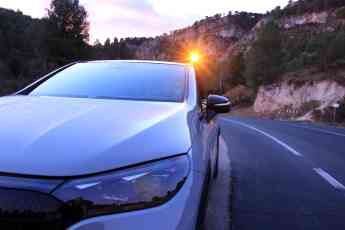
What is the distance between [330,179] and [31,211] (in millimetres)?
6328

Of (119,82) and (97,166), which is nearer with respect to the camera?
(97,166)

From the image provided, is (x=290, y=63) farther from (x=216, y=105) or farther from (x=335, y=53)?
(x=216, y=105)

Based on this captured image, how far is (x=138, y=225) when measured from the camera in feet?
7.54

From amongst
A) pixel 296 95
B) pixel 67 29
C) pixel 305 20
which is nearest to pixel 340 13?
pixel 305 20

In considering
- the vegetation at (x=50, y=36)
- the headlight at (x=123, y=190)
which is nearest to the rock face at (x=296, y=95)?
the vegetation at (x=50, y=36)

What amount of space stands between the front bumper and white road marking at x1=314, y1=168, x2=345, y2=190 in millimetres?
5050

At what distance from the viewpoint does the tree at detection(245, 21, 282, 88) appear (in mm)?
76081

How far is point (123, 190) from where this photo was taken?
2389 millimetres

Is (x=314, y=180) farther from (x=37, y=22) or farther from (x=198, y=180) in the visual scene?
(x=37, y=22)

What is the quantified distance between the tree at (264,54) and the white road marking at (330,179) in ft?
221

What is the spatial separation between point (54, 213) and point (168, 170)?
594mm

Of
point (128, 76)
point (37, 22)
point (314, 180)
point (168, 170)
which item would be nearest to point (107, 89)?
point (128, 76)

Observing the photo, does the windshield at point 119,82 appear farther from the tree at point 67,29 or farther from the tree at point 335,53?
the tree at point 67,29

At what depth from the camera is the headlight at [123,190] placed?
2266 mm
